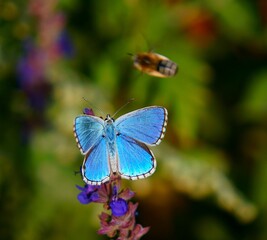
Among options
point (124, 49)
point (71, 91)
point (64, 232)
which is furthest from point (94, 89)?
point (64, 232)

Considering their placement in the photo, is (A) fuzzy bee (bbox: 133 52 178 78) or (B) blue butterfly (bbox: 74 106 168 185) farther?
(A) fuzzy bee (bbox: 133 52 178 78)

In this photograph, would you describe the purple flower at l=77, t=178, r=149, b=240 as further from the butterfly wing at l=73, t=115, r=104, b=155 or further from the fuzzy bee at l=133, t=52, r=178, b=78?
the fuzzy bee at l=133, t=52, r=178, b=78

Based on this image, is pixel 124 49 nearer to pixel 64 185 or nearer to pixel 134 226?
pixel 64 185

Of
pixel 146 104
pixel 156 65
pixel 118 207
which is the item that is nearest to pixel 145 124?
pixel 118 207

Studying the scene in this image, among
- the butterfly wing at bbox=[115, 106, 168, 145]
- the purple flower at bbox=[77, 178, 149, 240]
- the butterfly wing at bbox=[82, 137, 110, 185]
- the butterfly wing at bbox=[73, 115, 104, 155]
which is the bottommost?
the purple flower at bbox=[77, 178, 149, 240]

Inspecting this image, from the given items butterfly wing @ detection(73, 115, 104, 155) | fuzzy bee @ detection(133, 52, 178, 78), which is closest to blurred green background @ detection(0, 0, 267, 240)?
fuzzy bee @ detection(133, 52, 178, 78)
